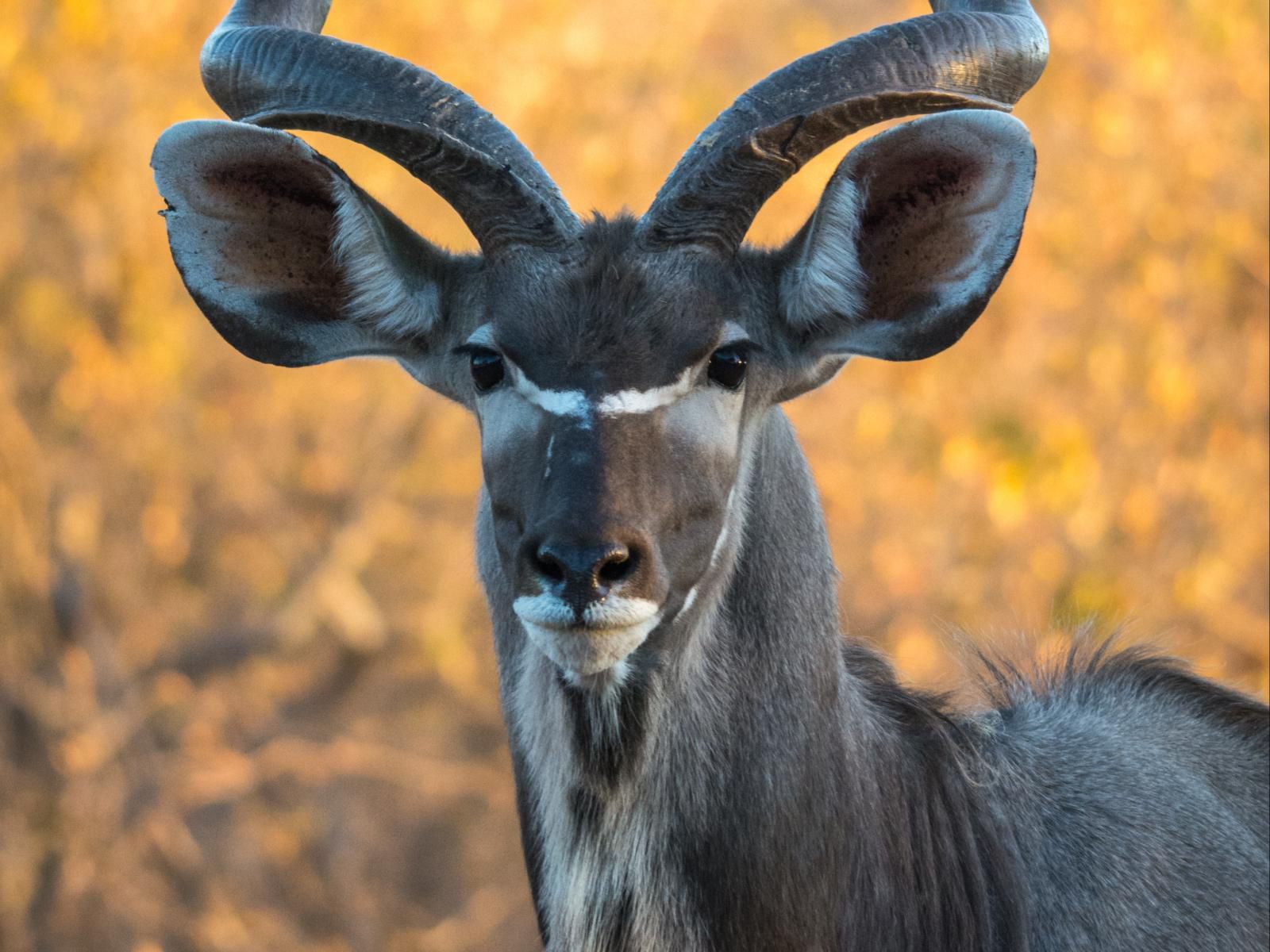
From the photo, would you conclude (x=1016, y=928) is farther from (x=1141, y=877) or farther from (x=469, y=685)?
(x=469, y=685)

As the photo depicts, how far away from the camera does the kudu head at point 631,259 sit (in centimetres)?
401

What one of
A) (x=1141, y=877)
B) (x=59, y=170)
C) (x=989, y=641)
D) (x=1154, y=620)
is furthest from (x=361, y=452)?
(x=1141, y=877)

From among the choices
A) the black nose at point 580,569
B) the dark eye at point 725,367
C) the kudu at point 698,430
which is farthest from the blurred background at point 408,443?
the black nose at point 580,569

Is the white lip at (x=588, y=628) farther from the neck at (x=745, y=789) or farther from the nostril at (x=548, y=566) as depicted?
the neck at (x=745, y=789)

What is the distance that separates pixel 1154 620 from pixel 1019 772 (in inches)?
265

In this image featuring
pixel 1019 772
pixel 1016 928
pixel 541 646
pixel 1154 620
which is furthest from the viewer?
pixel 1154 620

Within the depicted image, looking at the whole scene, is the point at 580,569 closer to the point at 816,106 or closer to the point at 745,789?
the point at 745,789

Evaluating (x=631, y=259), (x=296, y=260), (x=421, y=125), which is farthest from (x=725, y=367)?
(x=296, y=260)

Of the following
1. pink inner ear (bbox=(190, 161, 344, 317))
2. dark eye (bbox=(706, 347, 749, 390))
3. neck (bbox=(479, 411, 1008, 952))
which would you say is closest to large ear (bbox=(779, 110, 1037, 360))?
dark eye (bbox=(706, 347, 749, 390))

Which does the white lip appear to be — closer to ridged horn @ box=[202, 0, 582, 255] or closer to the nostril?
the nostril

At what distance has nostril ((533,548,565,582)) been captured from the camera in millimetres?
3760

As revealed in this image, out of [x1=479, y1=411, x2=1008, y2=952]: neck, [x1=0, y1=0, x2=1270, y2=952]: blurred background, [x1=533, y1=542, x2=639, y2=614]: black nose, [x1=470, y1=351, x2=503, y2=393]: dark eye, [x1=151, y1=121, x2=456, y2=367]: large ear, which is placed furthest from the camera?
[x1=0, y1=0, x2=1270, y2=952]: blurred background

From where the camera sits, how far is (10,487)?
38.8 feet

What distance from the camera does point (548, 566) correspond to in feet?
12.4
